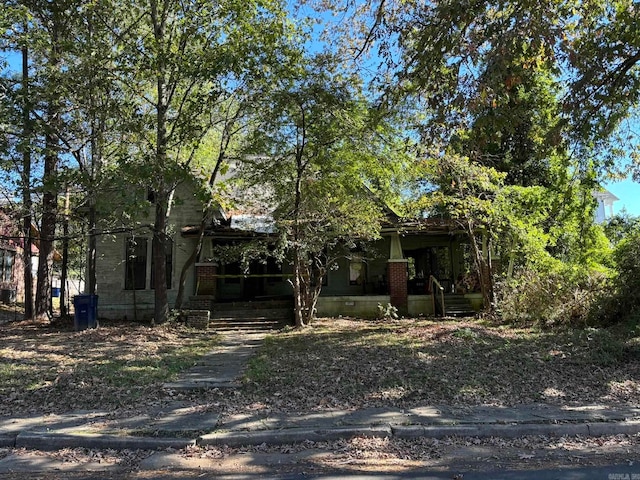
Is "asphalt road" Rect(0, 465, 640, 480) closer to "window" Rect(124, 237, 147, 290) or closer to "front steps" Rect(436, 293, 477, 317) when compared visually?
"front steps" Rect(436, 293, 477, 317)

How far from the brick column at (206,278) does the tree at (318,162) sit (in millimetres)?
3430

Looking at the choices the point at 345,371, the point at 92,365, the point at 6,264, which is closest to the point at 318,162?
the point at 345,371

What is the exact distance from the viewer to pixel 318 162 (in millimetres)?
12766

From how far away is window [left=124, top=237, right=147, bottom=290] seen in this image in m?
17.0

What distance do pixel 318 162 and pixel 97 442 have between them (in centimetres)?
891

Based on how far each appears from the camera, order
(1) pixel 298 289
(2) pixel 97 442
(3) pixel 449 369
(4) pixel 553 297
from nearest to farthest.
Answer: (2) pixel 97 442
(3) pixel 449 369
(4) pixel 553 297
(1) pixel 298 289

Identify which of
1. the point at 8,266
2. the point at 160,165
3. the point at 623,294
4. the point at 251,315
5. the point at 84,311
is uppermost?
the point at 160,165

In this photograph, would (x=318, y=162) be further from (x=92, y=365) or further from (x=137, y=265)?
(x=137, y=265)

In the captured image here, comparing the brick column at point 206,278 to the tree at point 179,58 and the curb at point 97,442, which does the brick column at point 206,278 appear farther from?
the curb at point 97,442

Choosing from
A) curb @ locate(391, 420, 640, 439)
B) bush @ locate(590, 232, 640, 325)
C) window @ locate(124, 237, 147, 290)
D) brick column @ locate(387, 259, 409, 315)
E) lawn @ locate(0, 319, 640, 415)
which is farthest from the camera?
window @ locate(124, 237, 147, 290)

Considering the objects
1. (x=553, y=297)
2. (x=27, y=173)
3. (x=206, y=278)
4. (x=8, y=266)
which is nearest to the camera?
(x=553, y=297)

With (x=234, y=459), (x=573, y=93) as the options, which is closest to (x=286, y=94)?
(x=573, y=93)

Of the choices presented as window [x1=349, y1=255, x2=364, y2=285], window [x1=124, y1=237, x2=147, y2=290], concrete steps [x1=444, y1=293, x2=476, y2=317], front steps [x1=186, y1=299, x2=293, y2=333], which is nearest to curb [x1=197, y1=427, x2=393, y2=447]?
front steps [x1=186, y1=299, x2=293, y2=333]

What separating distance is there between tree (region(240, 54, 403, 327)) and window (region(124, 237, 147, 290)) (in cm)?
540
